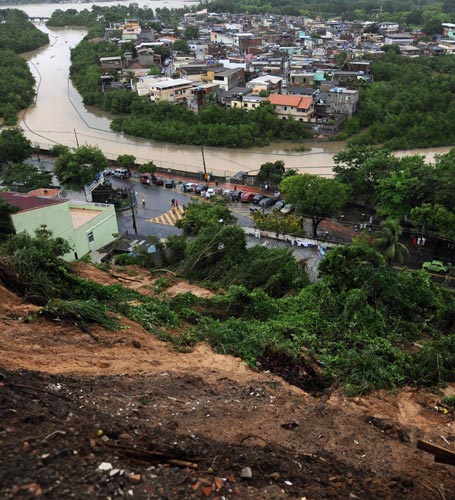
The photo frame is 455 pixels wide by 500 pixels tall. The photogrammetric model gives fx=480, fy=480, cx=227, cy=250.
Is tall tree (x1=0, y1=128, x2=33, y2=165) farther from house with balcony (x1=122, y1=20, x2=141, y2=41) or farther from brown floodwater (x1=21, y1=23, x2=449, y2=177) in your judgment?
house with balcony (x1=122, y1=20, x2=141, y2=41)

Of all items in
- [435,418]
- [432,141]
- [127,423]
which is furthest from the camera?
[432,141]

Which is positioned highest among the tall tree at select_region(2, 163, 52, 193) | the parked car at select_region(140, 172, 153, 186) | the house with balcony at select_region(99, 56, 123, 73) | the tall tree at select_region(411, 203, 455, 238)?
the house with balcony at select_region(99, 56, 123, 73)

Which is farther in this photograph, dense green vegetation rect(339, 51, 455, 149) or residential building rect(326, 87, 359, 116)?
residential building rect(326, 87, 359, 116)

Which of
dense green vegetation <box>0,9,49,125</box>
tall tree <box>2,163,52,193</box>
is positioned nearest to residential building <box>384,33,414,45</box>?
dense green vegetation <box>0,9,49,125</box>

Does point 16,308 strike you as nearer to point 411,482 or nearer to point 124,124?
point 411,482

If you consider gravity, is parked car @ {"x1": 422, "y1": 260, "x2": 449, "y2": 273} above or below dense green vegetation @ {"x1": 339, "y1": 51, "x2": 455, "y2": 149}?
below

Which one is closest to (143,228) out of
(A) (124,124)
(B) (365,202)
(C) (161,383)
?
(B) (365,202)

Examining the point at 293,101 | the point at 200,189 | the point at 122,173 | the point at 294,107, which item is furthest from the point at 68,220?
the point at 293,101
